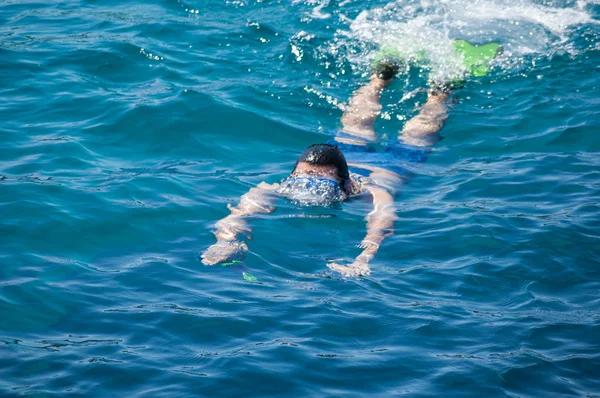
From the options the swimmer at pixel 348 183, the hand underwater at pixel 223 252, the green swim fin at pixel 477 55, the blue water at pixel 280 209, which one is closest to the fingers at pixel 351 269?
the swimmer at pixel 348 183

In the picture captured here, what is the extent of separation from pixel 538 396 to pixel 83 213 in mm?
4544

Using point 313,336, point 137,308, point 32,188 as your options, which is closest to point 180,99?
point 32,188

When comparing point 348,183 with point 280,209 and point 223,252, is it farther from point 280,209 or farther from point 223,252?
point 223,252

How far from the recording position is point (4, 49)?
1072 cm

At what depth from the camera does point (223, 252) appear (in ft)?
21.2

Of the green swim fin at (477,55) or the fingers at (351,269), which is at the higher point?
the green swim fin at (477,55)

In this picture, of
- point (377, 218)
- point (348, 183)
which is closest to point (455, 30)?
point (348, 183)

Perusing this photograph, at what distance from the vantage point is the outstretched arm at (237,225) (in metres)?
6.44

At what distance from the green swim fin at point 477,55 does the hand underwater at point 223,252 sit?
5.27m

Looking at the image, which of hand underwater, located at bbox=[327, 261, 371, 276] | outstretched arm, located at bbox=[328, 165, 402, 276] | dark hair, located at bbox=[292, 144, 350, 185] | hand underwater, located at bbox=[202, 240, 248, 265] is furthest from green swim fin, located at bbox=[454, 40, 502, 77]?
hand underwater, located at bbox=[202, 240, 248, 265]

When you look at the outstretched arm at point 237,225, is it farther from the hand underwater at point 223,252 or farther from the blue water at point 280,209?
the blue water at point 280,209

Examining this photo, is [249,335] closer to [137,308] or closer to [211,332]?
[211,332]

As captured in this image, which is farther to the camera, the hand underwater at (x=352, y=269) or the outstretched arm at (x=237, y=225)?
the outstretched arm at (x=237, y=225)

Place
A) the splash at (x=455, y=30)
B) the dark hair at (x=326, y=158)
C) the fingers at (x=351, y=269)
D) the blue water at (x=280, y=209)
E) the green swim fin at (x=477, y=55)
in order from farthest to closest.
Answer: the splash at (x=455, y=30) < the green swim fin at (x=477, y=55) < the dark hair at (x=326, y=158) < the fingers at (x=351, y=269) < the blue water at (x=280, y=209)
